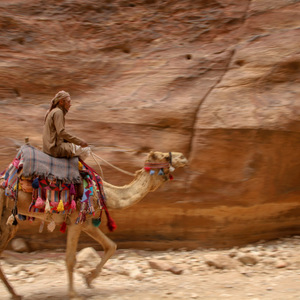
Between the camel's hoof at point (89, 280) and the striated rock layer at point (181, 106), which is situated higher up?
the striated rock layer at point (181, 106)

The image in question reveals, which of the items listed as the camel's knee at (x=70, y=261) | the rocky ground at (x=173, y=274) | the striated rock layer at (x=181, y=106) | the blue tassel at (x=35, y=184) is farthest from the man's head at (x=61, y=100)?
the rocky ground at (x=173, y=274)

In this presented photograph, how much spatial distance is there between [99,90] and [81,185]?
3425mm

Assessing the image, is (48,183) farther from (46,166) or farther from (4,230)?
(4,230)

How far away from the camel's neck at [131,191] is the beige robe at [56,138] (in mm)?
747

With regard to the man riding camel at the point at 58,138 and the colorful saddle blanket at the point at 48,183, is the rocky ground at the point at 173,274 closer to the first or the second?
the colorful saddle blanket at the point at 48,183

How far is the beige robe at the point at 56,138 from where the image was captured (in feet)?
17.0

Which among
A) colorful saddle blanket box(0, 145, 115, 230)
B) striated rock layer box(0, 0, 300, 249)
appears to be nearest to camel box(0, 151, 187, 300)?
colorful saddle blanket box(0, 145, 115, 230)

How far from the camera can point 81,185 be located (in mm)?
5152

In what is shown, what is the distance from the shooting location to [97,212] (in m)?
5.46

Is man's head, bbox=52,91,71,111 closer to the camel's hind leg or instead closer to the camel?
the camel

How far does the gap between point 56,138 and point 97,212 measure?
1166 millimetres

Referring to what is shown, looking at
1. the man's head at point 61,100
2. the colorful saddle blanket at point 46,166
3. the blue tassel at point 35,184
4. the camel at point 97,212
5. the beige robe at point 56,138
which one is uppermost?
the man's head at point 61,100

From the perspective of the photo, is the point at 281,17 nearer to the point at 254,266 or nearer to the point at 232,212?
the point at 232,212

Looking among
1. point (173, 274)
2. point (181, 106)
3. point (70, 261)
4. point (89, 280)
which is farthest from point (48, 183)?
point (181, 106)
